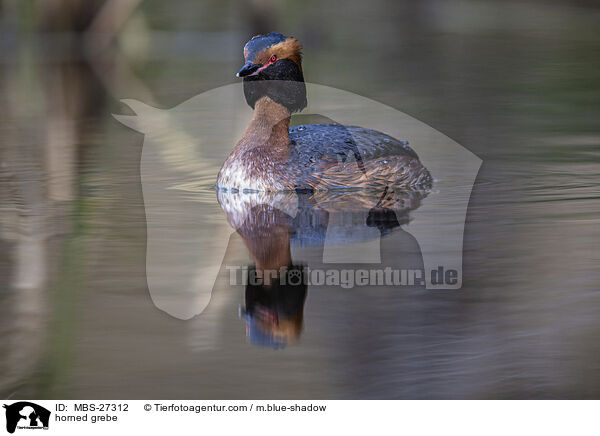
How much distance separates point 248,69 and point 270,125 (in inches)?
24.9

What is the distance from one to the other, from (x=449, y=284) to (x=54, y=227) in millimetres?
2739

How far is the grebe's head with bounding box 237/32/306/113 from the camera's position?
757 centimetres

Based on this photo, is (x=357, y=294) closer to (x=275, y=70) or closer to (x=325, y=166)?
(x=325, y=166)

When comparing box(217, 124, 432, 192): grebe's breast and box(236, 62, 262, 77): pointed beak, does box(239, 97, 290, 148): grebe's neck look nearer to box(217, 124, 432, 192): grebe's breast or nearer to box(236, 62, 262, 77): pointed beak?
box(217, 124, 432, 192): grebe's breast

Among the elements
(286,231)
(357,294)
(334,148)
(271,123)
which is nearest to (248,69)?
(271,123)

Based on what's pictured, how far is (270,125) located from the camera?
7910 millimetres

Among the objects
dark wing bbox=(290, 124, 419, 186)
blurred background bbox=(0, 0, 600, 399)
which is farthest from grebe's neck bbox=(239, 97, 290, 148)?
blurred background bbox=(0, 0, 600, 399)

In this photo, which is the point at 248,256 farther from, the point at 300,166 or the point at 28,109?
the point at 28,109

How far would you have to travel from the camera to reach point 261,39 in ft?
25.0

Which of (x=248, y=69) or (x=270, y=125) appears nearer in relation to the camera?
(x=248, y=69)

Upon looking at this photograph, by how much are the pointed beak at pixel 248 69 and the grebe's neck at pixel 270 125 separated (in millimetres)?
451

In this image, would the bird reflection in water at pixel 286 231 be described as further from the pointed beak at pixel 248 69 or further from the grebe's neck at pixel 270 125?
the pointed beak at pixel 248 69

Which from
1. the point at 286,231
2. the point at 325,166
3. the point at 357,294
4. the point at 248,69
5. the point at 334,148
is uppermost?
the point at 248,69

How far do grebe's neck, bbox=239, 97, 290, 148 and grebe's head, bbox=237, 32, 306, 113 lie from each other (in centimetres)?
5
